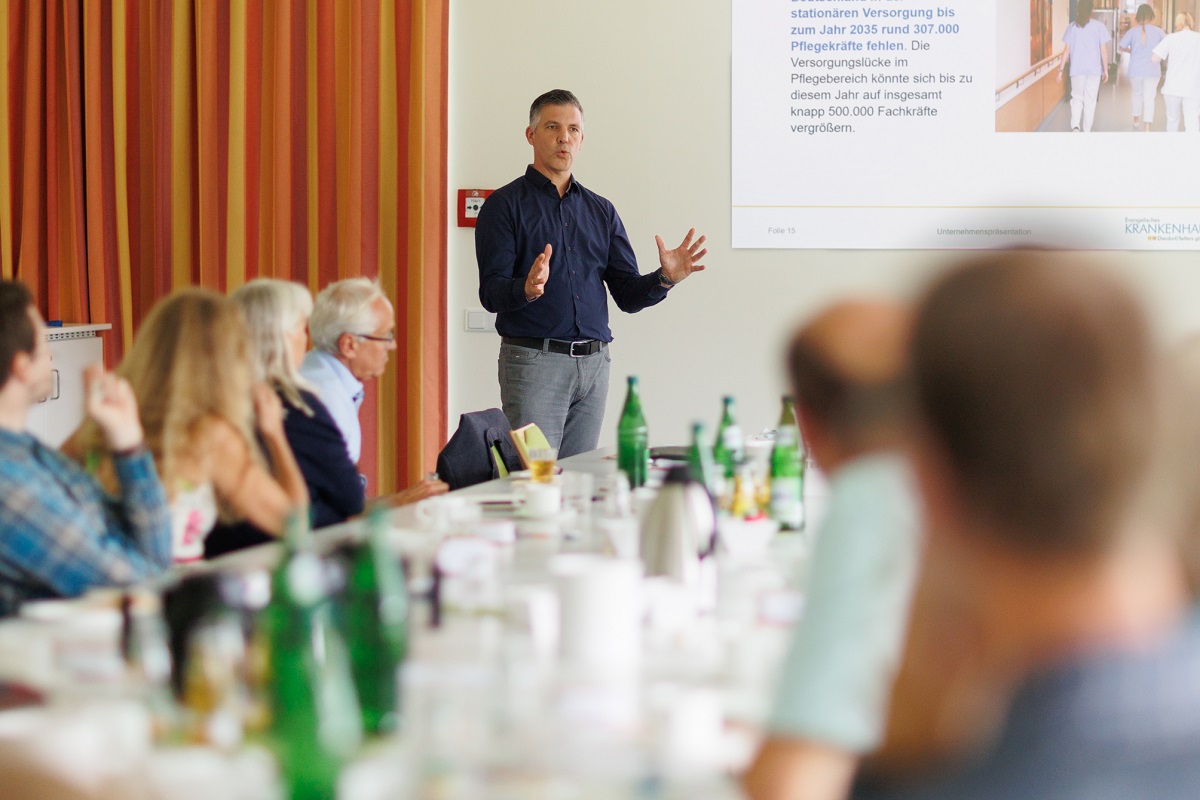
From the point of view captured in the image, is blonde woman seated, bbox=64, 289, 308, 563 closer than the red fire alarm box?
Yes

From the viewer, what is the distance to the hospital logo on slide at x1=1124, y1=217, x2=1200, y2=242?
510 cm

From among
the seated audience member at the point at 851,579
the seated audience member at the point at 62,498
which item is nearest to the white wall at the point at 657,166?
the seated audience member at the point at 62,498

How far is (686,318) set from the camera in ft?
17.3

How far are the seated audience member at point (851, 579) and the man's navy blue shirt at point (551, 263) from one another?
11.1 feet

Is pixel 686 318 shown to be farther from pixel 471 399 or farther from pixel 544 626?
pixel 544 626

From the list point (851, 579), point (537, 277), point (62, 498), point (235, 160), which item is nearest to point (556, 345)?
point (537, 277)

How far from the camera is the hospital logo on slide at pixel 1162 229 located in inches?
201

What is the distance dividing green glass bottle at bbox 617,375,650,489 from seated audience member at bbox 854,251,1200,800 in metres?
2.23

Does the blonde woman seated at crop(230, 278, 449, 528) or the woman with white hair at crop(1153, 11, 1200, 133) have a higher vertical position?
the woman with white hair at crop(1153, 11, 1200, 133)

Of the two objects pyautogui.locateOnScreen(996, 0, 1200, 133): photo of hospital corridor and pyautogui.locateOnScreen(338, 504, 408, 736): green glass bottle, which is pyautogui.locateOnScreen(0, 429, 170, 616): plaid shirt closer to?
pyautogui.locateOnScreen(338, 504, 408, 736): green glass bottle

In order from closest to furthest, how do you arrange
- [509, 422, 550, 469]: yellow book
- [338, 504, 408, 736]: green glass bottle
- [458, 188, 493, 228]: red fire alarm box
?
[338, 504, 408, 736]: green glass bottle < [509, 422, 550, 469]: yellow book < [458, 188, 493, 228]: red fire alarm box

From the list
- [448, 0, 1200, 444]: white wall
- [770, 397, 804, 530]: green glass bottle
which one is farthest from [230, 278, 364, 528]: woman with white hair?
[448, 0, 1200, 444]: white wall

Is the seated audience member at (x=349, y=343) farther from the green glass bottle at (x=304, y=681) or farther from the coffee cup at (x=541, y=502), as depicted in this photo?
the green glass bottle at (x=304, y=681)

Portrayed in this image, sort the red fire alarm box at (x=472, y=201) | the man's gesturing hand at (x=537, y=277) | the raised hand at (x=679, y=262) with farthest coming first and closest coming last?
the red fire alarm box at (x=472, y=201) < the raised hand at (x=679, y=262) < the man's gesturing hand at (x=537, y=277)
